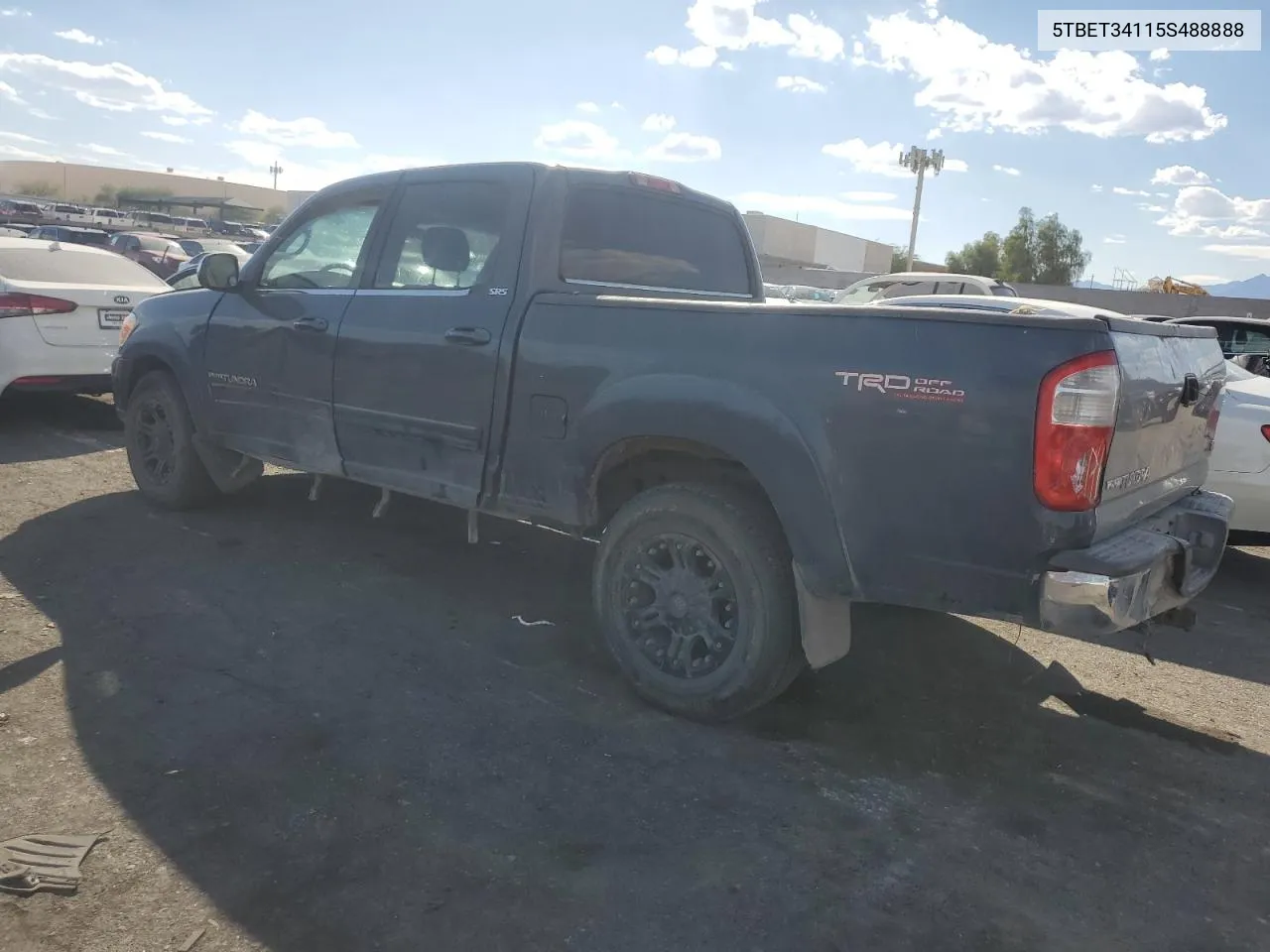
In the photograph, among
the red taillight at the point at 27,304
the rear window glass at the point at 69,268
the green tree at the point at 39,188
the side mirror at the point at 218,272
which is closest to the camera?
the side mirror at the point at 218,272

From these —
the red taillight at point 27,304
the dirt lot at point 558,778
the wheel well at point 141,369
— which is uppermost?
the red taillight at point 27,304

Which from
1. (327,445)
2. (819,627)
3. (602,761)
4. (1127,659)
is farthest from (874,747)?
(327,445)

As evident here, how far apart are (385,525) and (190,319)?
5.43ft

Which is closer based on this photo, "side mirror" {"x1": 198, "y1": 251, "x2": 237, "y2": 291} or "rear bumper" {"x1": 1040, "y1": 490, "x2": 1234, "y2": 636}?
"rear bumper" {"x1": 1040, "y1": 490, "x2": 1234, "y2": 636}

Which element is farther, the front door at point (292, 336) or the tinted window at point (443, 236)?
the front door at point (292, 336)

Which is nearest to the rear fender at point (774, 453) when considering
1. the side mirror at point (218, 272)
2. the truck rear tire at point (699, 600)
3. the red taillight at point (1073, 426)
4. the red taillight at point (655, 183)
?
the truck rear tire at point (699, 600)

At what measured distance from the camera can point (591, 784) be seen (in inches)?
128

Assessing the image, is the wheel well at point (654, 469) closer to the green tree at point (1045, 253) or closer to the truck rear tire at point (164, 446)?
the truck rear tire at point (164, 446)

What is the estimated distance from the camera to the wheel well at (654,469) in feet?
12.1

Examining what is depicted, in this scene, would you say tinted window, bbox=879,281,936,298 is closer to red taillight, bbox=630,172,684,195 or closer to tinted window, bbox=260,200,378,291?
red taillight, bbox=630,172,684,195

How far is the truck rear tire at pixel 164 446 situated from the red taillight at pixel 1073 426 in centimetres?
478

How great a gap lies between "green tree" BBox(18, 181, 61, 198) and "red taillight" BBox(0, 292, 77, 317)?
11228 centimetres

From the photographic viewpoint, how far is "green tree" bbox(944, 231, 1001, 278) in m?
82.2

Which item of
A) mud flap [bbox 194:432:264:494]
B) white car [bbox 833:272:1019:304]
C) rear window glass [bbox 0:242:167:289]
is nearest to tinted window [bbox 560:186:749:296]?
mud flap [bbox 194:432:264:494]
